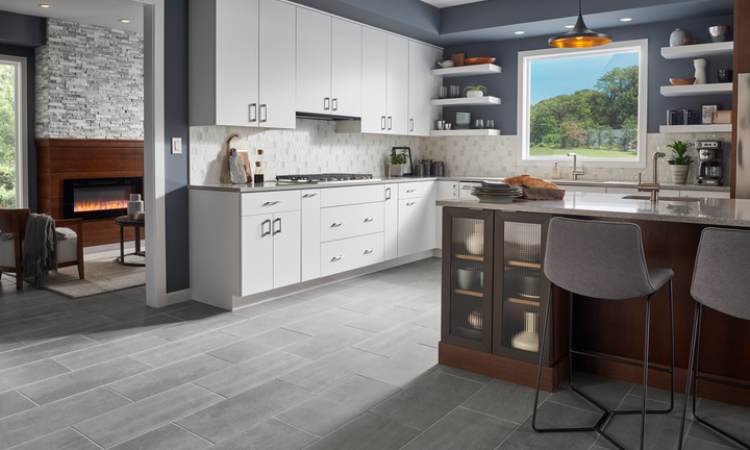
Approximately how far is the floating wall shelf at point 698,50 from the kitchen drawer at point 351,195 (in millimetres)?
2913

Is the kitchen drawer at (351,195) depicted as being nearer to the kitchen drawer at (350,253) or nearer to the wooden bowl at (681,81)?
the kitchen drawer at (350,253)

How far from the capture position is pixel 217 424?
2744mm

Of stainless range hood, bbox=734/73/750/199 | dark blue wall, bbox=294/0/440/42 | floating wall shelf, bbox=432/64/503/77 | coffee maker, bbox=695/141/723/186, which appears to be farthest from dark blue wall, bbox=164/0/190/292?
coffee maker, bbox=695/141/723/186

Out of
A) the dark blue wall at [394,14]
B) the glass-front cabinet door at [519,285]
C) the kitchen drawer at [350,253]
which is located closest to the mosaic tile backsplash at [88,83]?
the dark blue wall at [394,14]

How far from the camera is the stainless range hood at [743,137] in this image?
430 centimetres

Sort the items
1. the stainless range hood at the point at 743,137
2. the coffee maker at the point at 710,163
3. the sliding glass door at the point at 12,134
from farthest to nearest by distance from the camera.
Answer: the sliding glass door at the point at 12,134 < the coffee maker at the point at 710,163 < the stainless range hood at the point at 743,137

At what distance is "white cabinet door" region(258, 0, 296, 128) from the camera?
507cm

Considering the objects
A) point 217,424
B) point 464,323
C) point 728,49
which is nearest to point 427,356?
point 464,323

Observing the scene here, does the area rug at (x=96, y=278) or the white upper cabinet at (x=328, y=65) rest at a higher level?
the white upper cabinet at (x=328, y=65)

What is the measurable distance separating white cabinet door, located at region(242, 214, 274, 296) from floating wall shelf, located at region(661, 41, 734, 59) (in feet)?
12.9

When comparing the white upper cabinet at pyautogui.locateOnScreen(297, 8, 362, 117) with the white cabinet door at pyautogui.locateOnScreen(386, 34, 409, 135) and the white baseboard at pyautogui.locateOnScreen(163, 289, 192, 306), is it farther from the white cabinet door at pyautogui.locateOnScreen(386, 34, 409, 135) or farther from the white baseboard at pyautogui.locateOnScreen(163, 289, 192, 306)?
the white baseboard at pyautogui.locateOnScreen(163, 289, 192, 306)

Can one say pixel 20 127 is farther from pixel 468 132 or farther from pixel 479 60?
pixel 479 60

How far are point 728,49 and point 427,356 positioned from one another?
395cm

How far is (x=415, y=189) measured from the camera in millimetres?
6684
